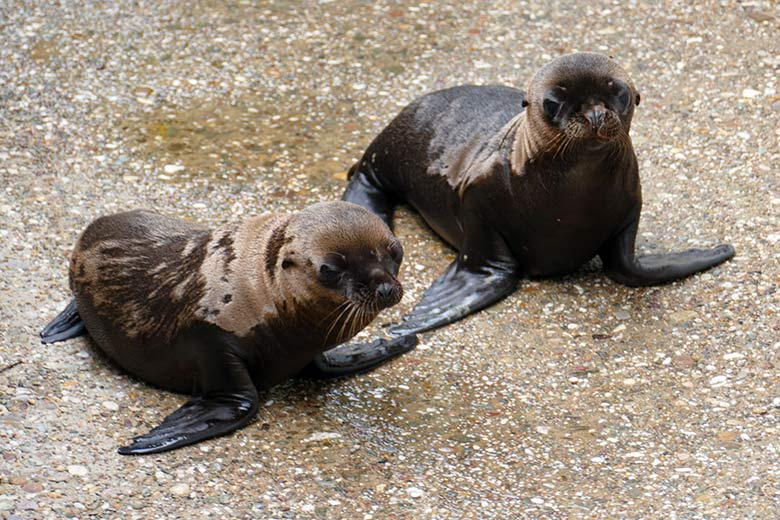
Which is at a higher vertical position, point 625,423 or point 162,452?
point 162,452

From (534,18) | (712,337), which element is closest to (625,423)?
(712,337)

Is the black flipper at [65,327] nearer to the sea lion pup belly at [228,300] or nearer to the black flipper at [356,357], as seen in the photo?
the sea lion pup belly at [228,300]

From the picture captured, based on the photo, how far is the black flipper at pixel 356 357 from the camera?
5.69 meters

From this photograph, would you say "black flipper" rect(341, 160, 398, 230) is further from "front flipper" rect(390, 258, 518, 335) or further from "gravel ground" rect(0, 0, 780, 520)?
"front flipper" rect(390, 258, 518, 335)

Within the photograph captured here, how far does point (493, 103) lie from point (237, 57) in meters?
2.48

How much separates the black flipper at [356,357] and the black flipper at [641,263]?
1183mm

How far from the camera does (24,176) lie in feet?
23.8

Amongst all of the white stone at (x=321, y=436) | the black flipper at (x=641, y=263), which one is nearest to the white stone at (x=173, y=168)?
the black flipper at (x=641, y=263)

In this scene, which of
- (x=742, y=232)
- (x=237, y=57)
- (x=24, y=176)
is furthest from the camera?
(x=237, y=57)

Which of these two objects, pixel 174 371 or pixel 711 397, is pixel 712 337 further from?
pixel 174 371

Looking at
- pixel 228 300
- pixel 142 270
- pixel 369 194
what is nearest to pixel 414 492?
pixel 228 300

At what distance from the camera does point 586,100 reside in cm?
591

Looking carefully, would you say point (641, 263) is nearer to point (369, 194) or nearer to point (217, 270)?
point (369, 194)

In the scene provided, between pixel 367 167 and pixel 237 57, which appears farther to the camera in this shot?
pixel 237 57
